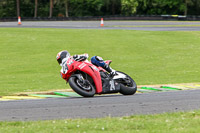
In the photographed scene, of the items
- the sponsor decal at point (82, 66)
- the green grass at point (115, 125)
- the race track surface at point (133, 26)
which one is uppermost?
the sponsor decal at point (82, 66)

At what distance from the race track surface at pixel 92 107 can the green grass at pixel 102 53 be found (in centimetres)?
355

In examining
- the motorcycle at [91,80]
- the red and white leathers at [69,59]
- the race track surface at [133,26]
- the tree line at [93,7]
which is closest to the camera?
the motorcycle at [91,80]

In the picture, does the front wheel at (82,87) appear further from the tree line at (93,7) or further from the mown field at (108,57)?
the tree line at (93,7)

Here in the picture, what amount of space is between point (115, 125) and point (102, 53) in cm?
1823

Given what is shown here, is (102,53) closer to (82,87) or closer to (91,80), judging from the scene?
(91,80)

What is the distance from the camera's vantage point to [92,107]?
27.1 ft

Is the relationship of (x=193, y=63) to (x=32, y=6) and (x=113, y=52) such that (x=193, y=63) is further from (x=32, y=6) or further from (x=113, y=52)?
(x=32, y=6)

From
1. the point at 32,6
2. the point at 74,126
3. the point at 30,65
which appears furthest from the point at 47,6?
the point at 74,126

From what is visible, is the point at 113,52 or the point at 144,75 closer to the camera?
the point at 144,75

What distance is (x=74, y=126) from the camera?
6.45 m

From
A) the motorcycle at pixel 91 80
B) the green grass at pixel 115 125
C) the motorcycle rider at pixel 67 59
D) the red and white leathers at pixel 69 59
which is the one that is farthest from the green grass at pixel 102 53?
the green grass at pixel 115 125

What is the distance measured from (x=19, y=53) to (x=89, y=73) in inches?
629

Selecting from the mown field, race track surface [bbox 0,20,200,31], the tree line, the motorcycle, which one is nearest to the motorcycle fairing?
the motorcycle

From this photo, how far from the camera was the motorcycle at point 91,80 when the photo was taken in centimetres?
977
